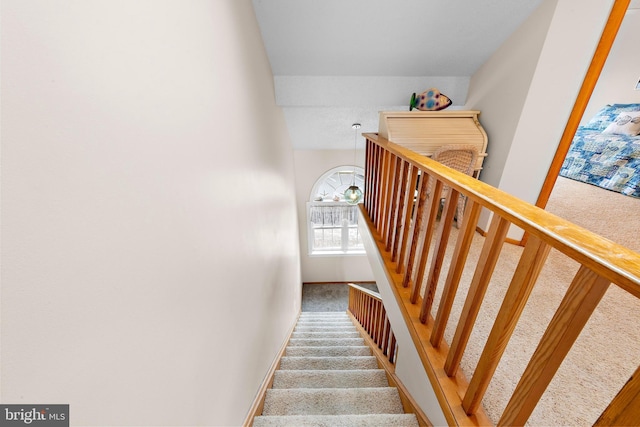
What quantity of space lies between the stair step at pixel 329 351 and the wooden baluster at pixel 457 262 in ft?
5.37

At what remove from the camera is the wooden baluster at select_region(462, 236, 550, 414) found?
2.06 ft

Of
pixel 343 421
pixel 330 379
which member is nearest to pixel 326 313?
pixel 330 379

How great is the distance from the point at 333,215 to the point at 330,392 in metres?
4.03

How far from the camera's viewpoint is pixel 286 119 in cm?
358

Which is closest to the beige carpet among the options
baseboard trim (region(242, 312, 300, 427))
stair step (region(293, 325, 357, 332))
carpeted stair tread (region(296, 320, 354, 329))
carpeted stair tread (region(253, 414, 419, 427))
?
carpeted stair tread (region(253, 414, 419, 427))

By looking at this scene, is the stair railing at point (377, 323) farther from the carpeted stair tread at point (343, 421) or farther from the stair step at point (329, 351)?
the carpeted stair tread at point (343, 421)

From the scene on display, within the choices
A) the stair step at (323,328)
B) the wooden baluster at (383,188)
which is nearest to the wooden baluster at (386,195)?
the wooden baluster at (383,188)

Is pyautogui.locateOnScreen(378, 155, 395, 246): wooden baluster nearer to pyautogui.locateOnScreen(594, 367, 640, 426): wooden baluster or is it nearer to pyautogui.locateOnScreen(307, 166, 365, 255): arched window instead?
pyautogui.locateOnScreen(594, 367, 640, 426): wooden baluster

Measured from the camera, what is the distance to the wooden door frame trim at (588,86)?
1.46 meters

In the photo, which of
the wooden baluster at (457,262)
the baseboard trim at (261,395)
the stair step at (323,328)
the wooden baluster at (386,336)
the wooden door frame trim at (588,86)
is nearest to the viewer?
the wooden baluster at (457,262)

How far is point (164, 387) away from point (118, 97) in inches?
28.9

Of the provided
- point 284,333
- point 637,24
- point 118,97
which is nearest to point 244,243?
point 118,97

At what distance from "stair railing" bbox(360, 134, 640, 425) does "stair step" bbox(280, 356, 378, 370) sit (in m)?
1.19

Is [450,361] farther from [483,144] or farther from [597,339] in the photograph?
[483,144]
